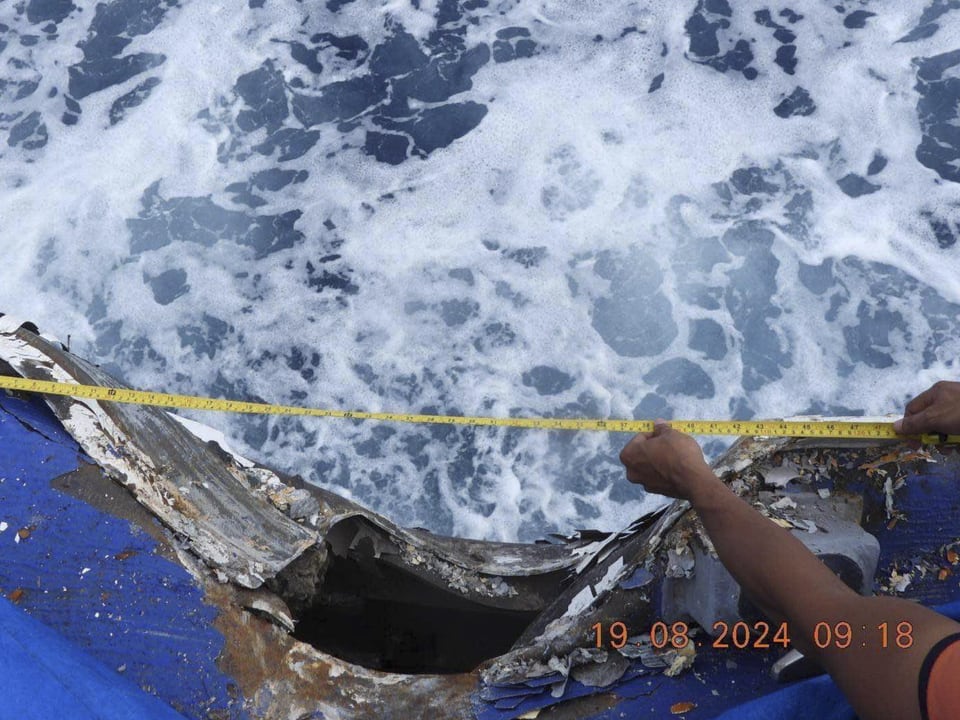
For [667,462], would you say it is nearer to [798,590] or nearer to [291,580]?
[798,590]

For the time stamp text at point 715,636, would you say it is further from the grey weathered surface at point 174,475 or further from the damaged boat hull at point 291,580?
the grey weathered surface at point 174,475

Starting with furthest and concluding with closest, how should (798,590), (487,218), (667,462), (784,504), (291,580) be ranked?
(487,218) < (291,580) < (784,504) < (667,462) < (798,590)

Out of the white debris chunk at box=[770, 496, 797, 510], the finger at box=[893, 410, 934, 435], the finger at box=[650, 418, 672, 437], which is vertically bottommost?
the white debris chunk at box=[770, 496, 797, 510]

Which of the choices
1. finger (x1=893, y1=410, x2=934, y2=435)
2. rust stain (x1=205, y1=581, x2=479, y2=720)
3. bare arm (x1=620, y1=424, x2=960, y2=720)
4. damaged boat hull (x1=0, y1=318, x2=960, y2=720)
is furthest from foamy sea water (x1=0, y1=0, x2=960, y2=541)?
bare arm (x1=620, y1=424, x2=960, y2=720)

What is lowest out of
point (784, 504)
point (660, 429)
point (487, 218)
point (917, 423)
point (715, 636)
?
point (487, 218)

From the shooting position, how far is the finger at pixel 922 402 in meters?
2.13

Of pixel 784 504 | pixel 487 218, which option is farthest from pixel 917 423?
pixel 487 218

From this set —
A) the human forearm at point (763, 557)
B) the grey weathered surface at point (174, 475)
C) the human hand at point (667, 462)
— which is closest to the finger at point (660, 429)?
the human hand at point (667, 462)

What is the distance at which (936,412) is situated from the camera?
6.91 ft

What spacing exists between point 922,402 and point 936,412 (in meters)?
0.06

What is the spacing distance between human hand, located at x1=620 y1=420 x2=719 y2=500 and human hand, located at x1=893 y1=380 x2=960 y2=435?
648 mm

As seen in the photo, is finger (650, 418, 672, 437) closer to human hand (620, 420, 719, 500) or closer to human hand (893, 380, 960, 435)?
human hand (620, 420, 719, 500)

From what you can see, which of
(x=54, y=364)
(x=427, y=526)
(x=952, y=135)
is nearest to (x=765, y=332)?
(x=952, y=135)

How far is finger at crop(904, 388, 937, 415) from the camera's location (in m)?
2.13
